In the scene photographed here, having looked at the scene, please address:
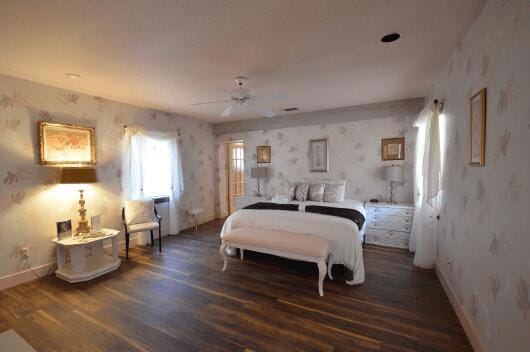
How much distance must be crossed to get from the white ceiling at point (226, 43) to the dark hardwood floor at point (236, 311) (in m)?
2.47

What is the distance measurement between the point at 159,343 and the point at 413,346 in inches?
77.2

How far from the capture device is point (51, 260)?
10.1 feet

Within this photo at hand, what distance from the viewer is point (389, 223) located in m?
3.85

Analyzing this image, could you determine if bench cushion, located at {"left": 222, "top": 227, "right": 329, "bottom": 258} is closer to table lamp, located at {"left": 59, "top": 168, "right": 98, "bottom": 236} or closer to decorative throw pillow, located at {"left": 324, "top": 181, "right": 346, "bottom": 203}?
decorative throw pillow, located at {"left": 324, "top": 181, "right": 346, "bottom": 203}

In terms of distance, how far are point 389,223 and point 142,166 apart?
438 cm

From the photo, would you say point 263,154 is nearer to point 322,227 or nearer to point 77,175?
point 322,227

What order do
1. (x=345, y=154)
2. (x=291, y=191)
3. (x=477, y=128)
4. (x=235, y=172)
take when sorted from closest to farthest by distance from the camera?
(x=477, y=128) → (x=291, y=191) → (x=345, y=154) → (x=235, y=172)

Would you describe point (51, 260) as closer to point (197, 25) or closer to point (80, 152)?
point (80, 152)

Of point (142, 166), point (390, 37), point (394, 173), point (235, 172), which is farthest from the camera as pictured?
point (235, 172)

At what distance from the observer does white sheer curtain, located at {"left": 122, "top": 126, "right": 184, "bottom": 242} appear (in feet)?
13.0

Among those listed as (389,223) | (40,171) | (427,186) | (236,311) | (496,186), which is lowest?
(236,311)

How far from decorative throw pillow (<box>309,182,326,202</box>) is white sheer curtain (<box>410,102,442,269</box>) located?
146 cm

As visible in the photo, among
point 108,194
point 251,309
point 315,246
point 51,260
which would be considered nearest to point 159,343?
point 251,309

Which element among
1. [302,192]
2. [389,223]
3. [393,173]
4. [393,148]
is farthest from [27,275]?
[393,148]
